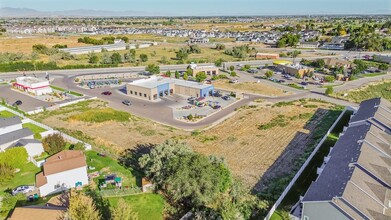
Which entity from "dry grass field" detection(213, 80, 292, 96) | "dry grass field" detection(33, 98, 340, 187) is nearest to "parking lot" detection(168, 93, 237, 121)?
"dry grass field" detection(33, 98, 340, 187)

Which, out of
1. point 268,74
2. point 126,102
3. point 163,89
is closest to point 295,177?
point 126,102

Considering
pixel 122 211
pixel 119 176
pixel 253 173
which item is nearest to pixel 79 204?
pixel 122 211

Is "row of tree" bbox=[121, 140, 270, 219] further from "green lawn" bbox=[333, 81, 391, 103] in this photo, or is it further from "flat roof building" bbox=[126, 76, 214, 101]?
"green lawn" bbox=[333, 81, 391, 103]

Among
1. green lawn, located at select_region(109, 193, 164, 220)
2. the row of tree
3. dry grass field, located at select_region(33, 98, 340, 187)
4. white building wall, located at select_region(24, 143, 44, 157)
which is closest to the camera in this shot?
the row of tree

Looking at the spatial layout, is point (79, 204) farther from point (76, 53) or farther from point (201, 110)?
point (76, 53)

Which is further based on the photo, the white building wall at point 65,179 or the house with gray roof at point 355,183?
the white building wall at point 65,179

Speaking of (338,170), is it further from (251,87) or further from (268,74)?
(268,74)

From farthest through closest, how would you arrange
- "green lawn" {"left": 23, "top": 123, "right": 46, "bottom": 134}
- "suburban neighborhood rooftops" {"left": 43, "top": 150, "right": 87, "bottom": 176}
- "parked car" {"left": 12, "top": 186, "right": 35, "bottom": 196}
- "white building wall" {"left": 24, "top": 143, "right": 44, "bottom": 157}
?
"green lawn" {"left": 23, "top": 123, "right": 46, "bottom": 134}
"white building wall" {"left": 24, "top": 143, "right": 44, "bottom": 157}
"suburban neighborhood rooftops" {"left": 43, "top": 150, "right": 87, "bottom": 176}
"parked car" {"left": 12, "top": 186, "right": 35, "bottom": 196}

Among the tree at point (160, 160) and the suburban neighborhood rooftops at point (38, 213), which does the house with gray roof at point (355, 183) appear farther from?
the suburban neighborhood rooftops at point (38, 213)

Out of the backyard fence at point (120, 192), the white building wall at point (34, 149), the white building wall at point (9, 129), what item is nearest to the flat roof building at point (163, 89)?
the white building wall at point (9, 129)
